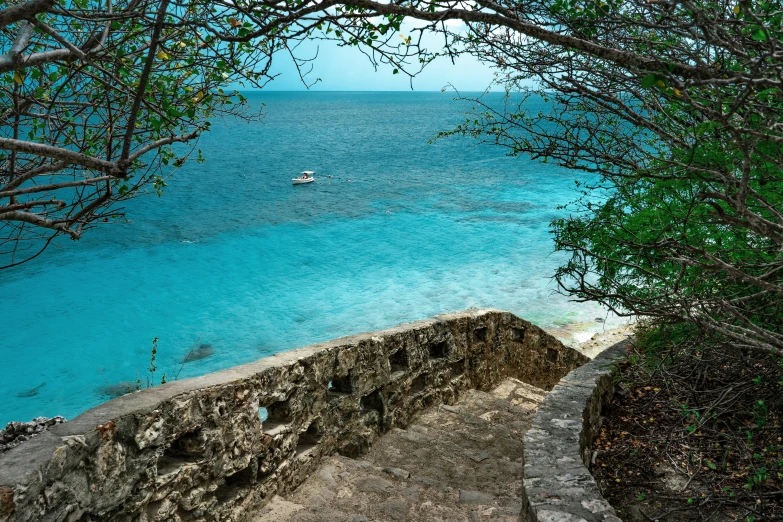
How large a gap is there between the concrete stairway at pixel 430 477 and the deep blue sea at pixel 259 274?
607cm

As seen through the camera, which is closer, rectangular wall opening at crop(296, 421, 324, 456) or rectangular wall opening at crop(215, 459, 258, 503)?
rectangular wall opening at crop(215, 459, 258, 503)

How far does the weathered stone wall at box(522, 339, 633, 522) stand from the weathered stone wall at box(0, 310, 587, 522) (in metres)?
1.89

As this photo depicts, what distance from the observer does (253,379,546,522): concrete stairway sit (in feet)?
16.2

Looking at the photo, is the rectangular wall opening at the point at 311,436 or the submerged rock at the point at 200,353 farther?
the submerged rock at the point at 200,353

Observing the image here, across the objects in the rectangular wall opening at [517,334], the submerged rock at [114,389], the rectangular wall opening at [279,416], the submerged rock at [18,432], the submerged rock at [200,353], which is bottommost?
the submerged rock at [200,353]

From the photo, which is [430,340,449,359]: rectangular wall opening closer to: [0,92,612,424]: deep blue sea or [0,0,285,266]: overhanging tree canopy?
[0,0,285,266]: overhanging tree canopy

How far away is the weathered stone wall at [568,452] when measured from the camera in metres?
3.69

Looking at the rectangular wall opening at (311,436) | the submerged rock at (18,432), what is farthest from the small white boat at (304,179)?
the submerged rock at (18,432)

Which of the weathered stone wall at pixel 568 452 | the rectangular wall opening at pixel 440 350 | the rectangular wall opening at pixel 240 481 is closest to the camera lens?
the weathered stone wall at pixel 568 452

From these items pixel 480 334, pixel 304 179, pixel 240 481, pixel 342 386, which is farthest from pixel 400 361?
pixel 304 179

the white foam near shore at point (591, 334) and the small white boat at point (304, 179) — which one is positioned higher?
the small white boat at point (304, 179)

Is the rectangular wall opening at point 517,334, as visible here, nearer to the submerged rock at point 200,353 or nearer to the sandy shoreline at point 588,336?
the sandy shoreline at point 588,336

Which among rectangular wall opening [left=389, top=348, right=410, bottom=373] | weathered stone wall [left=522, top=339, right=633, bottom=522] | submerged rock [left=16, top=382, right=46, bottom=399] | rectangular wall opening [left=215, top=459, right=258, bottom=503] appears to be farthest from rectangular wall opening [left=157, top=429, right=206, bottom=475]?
submerged rock [left=16, top=382, right=46, bottom=399]

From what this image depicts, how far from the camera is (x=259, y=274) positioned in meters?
26.1
